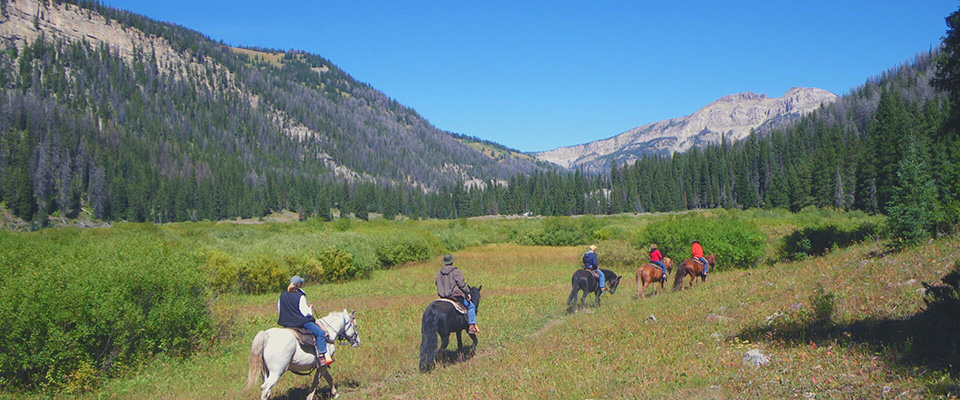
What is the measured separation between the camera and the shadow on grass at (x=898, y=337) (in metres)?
7.38

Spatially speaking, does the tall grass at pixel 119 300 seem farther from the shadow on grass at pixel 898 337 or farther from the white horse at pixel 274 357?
the shadow on grass at pixel 898 337

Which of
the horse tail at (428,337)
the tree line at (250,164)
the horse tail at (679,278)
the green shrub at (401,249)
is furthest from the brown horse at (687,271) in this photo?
the tree line at (250,164)

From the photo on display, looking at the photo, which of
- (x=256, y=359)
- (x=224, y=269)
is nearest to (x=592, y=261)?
(x=256, y=359)

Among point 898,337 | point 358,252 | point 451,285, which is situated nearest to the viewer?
point 898,337

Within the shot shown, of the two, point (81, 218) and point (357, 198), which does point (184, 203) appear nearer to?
point (81, 218)

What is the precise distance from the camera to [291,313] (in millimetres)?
9828

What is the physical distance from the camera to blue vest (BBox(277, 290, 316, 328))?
9812 mm

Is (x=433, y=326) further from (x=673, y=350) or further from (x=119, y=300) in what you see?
(x=119, y=300)

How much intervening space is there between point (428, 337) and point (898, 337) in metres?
8.26

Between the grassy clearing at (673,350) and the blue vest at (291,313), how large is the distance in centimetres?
182

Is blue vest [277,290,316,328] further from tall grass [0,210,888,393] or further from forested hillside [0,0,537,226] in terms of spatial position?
forested hillside [0,0,537,226]

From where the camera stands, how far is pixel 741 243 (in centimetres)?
3086

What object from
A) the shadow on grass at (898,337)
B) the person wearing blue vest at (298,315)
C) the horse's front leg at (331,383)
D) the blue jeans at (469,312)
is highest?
the person wearing blue vest at (298,315)

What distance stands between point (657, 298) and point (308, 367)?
11927 millimetres
